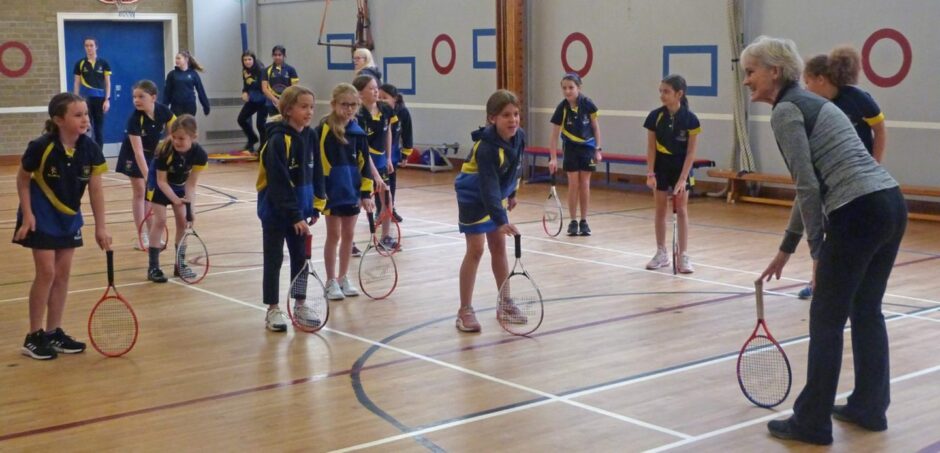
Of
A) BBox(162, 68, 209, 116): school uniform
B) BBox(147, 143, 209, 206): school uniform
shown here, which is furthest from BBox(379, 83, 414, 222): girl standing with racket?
BBox(162, 68, 209, 116): school uniform

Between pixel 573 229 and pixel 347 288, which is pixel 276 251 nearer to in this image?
pixel 347 288

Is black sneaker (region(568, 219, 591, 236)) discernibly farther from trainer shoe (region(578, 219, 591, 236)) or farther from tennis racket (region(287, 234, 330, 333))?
tennis racket (region(287, 234, 330, 333))

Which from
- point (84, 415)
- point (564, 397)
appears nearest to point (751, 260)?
point (564, 397)

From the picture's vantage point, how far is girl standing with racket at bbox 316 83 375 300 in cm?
796

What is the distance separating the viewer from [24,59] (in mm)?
19859

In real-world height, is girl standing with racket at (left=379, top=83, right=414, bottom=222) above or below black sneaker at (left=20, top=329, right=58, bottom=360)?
above

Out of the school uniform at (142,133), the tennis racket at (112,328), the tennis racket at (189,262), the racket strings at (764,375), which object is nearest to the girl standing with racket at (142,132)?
the school uniform at (142,133)

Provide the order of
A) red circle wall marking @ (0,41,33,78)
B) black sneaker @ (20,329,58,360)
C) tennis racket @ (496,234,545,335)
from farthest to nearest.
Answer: red circle wall marking @ (0,41,33,78) → tennis racket @ (496,234,545,335) → black sneaker @ (20,329,58,360)

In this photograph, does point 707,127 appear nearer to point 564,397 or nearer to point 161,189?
point 161,189

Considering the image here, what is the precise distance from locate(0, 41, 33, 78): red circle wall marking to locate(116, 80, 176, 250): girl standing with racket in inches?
427

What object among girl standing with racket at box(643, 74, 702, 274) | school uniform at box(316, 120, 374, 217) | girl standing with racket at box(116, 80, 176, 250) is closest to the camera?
school uniform at box(316, 120, 374, 217)

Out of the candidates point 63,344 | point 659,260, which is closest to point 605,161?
point 659,260

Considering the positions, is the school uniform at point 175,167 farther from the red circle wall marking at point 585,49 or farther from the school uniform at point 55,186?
the red circle wall marking at point 585,49

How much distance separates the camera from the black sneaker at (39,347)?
6688mm
